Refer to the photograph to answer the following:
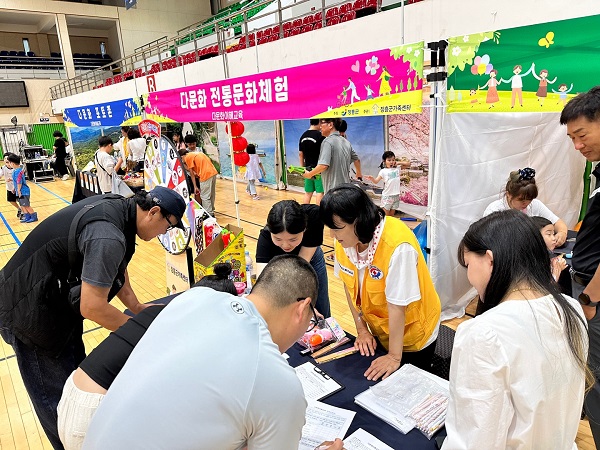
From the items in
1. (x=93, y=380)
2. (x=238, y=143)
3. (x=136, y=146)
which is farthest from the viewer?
(x=136, y=146)

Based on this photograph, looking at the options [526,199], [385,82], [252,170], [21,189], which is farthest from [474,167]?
A: [21,189]

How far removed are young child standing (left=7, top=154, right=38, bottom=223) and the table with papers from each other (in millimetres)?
7311

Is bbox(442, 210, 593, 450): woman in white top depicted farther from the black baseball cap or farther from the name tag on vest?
the black baseball cap

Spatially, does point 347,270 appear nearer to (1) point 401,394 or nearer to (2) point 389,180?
(1) point 401,394

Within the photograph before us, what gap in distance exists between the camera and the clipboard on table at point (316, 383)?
1.45 metres

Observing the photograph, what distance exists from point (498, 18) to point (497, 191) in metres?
1.62

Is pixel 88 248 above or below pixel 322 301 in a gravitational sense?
above

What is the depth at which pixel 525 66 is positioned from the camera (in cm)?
202

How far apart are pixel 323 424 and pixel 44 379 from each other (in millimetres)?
1344

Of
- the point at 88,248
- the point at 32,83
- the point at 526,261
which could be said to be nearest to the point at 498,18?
the point at 526,261

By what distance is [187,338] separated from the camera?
0.82 meters

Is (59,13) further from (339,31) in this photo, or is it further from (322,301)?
(322,301)

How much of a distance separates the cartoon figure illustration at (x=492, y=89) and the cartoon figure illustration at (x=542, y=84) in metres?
0.20

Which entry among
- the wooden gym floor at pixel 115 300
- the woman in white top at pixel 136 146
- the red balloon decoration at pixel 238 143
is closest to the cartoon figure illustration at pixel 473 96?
the wooden gym floor at pixel 115 300
